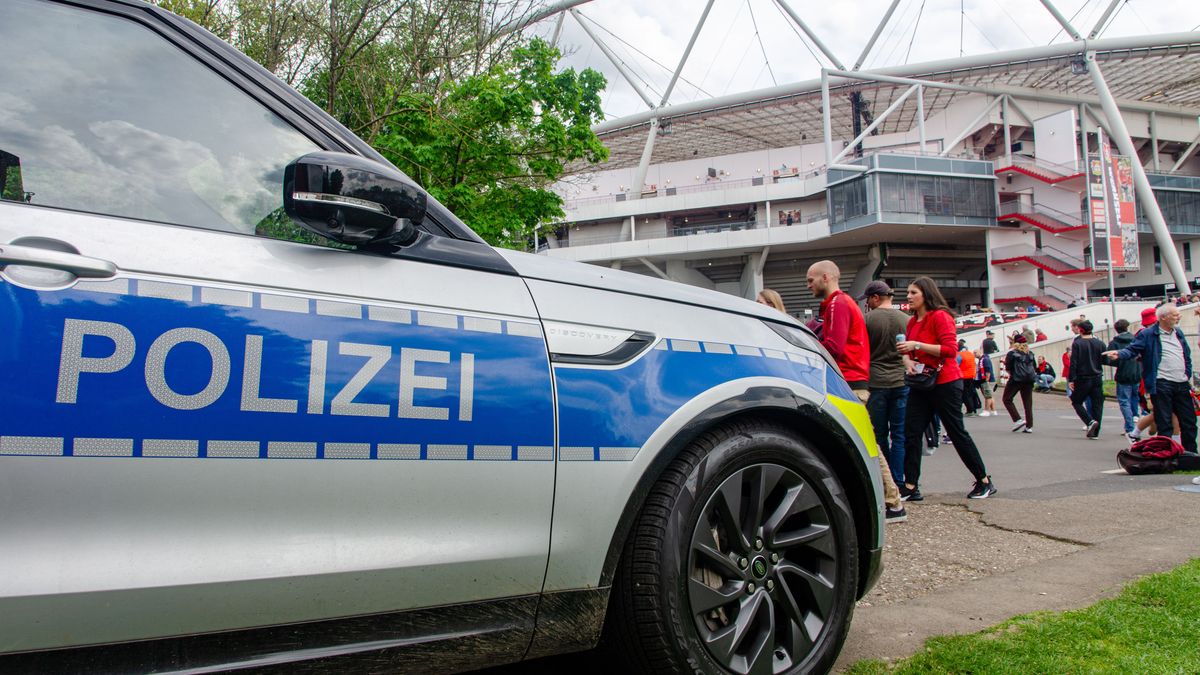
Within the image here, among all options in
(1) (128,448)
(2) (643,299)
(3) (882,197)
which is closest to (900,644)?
(2) (643,299)

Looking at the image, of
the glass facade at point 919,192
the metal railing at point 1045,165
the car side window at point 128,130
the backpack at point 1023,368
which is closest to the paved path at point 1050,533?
the car side window at point 128,130

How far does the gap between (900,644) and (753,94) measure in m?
58.8

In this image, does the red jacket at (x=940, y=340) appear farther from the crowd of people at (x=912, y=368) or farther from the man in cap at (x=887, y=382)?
the man in cap at (x=887, y=382)

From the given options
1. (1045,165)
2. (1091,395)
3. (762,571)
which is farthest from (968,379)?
(1045,165)

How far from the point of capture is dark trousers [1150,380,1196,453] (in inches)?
311

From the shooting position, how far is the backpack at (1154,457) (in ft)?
23.6

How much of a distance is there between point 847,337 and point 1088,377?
7954 mm

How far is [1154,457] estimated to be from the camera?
721 cm

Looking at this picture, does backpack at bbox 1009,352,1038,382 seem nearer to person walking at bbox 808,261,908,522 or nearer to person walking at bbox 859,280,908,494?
person walking at bbox 859,280,908,494

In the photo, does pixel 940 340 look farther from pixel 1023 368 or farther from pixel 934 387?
pixel 1023 368

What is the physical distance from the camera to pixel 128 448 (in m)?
1.42

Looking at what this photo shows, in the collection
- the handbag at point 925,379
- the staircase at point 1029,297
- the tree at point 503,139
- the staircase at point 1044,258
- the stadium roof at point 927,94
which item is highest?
the stadium roof at point 927,94

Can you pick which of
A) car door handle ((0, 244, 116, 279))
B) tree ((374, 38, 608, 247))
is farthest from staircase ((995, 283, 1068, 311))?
car door handle ((0, 244, 116, 279))

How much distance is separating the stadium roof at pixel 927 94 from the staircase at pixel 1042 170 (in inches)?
213
